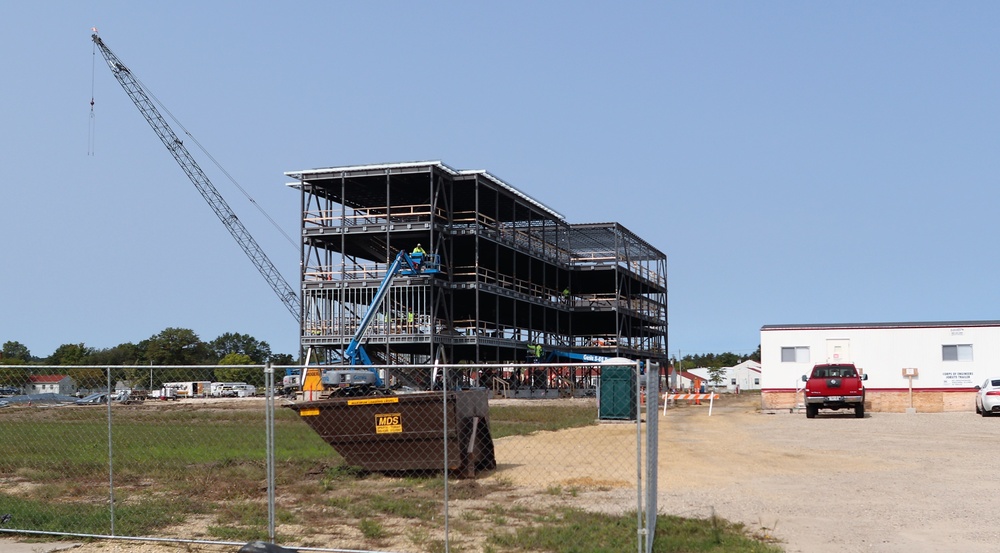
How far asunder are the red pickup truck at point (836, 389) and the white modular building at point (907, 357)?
6456 mm

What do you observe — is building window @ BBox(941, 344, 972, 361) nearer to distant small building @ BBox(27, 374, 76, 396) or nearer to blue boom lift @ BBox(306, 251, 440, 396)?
blue boom lift @ BBox(306, 251, 440, 396)

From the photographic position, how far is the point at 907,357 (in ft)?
135

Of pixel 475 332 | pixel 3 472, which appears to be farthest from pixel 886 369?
pixel 3 472

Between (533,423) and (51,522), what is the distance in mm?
20706

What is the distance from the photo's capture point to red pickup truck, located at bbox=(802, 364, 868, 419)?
113 ft

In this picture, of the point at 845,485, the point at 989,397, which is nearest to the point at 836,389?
the point at 989,397

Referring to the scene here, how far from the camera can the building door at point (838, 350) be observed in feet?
136

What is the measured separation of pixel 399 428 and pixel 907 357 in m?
32.6

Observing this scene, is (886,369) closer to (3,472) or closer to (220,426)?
(220,426)

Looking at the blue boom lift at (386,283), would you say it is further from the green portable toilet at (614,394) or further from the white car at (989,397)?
the white car at (989,397)

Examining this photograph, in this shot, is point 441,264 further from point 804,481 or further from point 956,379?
point 804,481

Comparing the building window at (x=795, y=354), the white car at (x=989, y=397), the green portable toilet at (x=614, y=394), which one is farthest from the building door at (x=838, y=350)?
the green portable toilet at (x=614, y=394)

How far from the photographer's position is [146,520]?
11.4m

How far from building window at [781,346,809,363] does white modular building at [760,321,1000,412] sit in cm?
4
